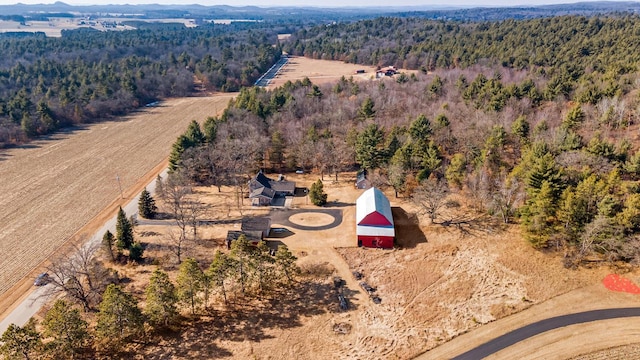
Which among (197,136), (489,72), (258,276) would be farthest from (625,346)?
(489,72)

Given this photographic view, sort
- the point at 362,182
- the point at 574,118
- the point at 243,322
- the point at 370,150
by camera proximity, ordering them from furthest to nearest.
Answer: the point at 370,150, the point at 362,182, the point at 574,118, the point at 243,322

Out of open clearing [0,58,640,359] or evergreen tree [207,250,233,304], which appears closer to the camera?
open clearing [0,58,640,359]

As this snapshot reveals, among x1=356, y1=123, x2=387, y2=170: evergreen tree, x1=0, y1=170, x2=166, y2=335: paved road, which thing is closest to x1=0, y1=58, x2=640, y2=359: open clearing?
x1=0, y1=170, x2=166, y2=335: paved road

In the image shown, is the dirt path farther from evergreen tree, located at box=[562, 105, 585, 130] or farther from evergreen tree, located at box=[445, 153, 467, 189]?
evergreen tree, located at box=[562, 105, 585, 130]

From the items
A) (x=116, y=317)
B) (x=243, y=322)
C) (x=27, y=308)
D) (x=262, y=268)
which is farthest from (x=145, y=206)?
(x=243, y=322)

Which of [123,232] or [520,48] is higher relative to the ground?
[520,48]

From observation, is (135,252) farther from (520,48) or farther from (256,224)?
A: (520,48)
